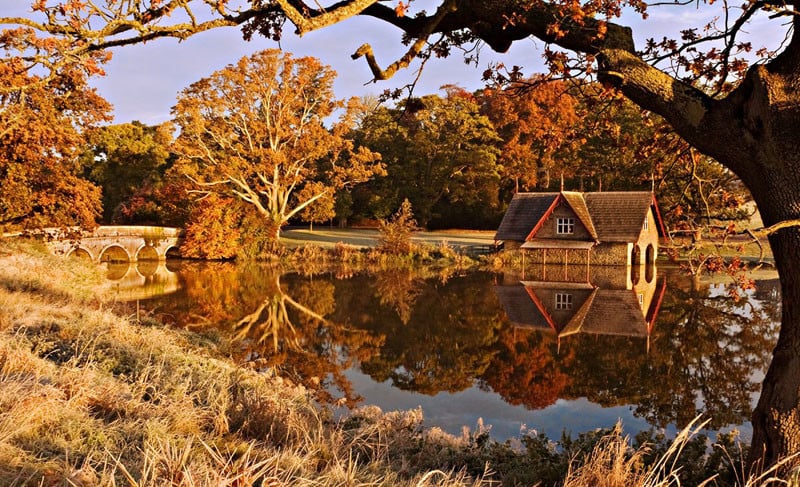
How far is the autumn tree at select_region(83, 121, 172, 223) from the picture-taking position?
39344 mm

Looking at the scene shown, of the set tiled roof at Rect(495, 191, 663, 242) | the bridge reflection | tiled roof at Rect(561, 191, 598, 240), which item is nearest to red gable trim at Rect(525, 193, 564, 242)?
tiled roof at Rect(495, 191, 663, 242)

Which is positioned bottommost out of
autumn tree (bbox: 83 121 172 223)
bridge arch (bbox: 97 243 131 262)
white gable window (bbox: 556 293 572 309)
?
white gable window (bbox: 556 293 572 309)

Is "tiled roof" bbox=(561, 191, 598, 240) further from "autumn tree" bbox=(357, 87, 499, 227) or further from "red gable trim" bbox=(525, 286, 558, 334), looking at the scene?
"autumn tree" bbox=(357, 87, 499, 227)

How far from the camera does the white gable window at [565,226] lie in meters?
28.2

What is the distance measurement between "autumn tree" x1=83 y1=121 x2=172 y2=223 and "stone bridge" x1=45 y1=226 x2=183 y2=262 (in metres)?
9.06

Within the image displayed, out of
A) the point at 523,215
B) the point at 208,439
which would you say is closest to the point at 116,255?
the point at 523,215

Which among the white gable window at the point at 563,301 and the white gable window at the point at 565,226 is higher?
the white gable window at the point at 565,226

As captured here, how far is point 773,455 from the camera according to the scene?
3686mm

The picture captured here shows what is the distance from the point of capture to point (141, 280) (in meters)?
22.5

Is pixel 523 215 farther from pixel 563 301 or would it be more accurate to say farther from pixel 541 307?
pixel 541 307

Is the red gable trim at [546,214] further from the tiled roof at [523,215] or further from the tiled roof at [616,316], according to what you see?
the tiled roof at [616,316]

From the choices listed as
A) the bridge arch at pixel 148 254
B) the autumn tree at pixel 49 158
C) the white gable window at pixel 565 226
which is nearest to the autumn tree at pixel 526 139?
the white gable window at pixel 565 226

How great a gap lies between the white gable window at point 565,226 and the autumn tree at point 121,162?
26438 millimetres

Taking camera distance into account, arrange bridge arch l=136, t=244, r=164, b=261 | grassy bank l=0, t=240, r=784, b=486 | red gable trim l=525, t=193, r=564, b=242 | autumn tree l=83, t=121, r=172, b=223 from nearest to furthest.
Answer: grassy bank l=0, t=240, r=784, b=486 < red gable trim l=525, t=193, r=564, b=242 < bridge arch l=136, t=244, r=164, b=261 < autumn tree l=83, t=121, r=172, b=223
